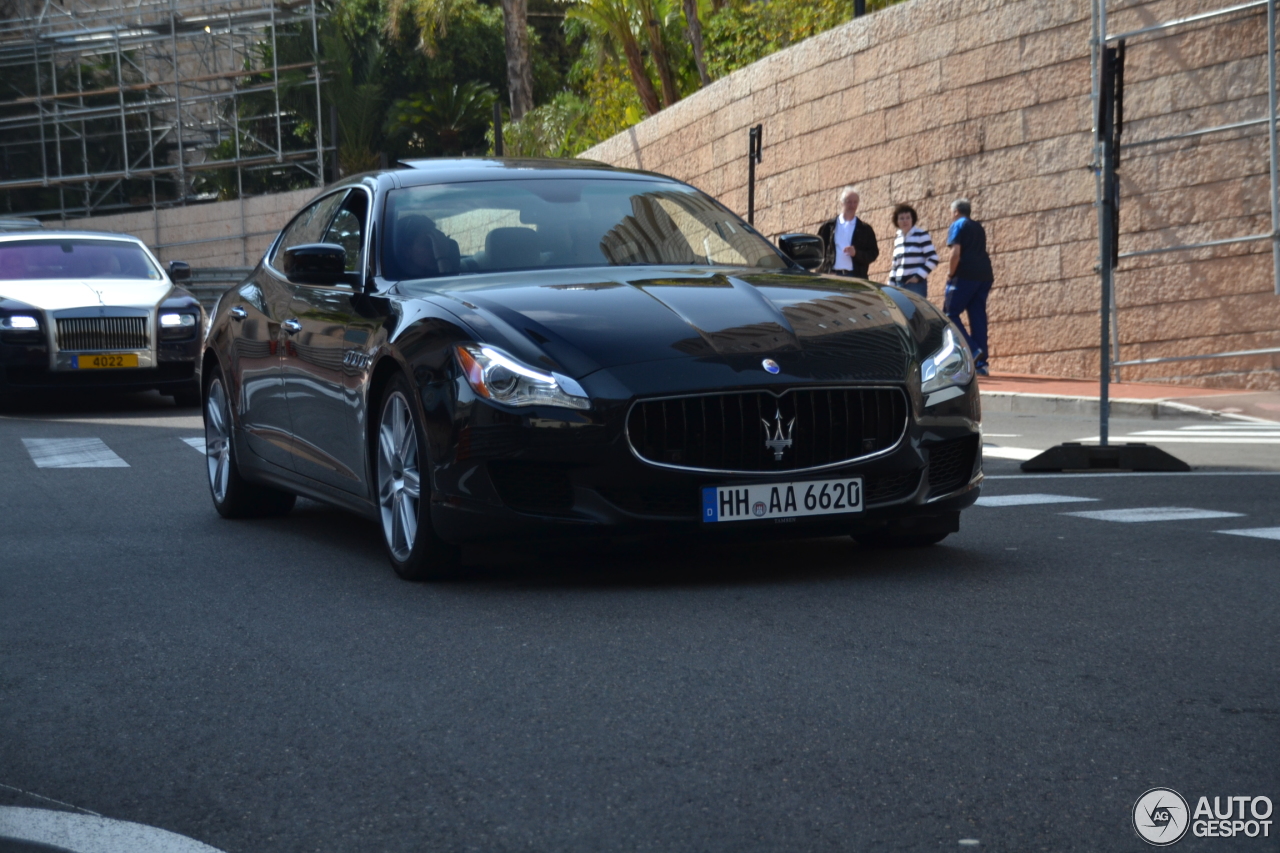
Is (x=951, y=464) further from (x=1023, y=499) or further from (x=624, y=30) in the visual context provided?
(x=624, y=30)

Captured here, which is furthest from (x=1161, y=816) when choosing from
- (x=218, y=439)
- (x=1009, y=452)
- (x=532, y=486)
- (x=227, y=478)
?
(x=1009, y=452)

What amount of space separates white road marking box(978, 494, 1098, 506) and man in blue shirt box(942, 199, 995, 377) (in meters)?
9.29

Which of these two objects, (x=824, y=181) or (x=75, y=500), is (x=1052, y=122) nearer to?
(x=824, y=181)

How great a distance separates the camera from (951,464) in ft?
20.2

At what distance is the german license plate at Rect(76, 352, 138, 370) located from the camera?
15844mm

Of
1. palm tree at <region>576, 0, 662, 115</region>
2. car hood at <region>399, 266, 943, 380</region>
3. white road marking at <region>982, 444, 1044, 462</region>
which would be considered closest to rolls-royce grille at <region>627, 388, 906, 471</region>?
car hood at <region>399, 266, 943, 380</region>

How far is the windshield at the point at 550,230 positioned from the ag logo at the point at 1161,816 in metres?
3.74

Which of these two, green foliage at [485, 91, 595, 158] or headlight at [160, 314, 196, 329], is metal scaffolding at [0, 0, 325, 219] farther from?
headlight at [160, 314, 196, 329]

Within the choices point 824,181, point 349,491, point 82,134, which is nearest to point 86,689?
point 349,491

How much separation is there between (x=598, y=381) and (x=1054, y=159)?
45.1ft

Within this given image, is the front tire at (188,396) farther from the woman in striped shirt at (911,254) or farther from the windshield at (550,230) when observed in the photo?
the windshield at (550,230)

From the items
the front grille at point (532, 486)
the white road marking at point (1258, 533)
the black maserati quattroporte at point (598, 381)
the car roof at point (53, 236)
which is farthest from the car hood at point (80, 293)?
the white road marking at point (1258, 533)

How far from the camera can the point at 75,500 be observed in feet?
30.3

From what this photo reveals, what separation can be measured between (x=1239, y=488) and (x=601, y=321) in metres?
4.36
